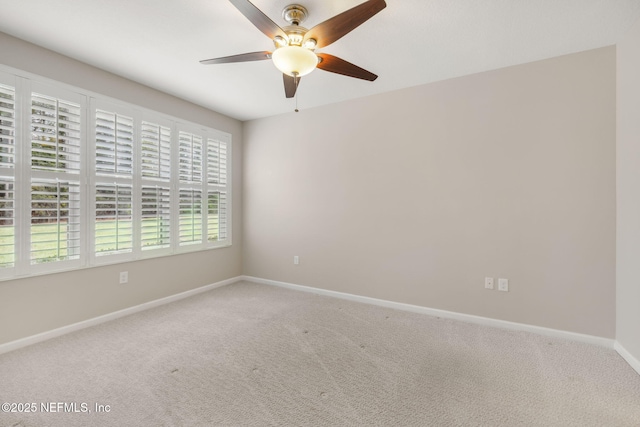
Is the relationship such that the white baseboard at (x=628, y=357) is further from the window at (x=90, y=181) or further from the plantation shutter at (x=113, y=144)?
the plantation shutter at (x=113, y=144)

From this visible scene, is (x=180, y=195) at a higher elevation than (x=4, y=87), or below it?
below

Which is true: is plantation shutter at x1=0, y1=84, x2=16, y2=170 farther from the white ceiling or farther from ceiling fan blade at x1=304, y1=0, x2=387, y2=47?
ceiling fan blade at x1=304, y1=0, x2=387, y2=47

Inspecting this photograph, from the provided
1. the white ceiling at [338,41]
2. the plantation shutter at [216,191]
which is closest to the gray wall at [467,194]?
the white ceiling at [338,41]

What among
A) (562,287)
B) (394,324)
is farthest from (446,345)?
(562,287)

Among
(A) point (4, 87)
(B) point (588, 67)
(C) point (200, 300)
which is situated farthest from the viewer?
(C) point (200, 300)

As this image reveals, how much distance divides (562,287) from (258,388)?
8.89 ft

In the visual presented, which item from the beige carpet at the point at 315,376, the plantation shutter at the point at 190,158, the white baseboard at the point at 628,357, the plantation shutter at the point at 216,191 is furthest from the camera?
the plantation shutter at the point at 216,191

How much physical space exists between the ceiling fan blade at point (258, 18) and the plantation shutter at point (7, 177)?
2.18 m

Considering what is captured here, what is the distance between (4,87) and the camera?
89.2 inches

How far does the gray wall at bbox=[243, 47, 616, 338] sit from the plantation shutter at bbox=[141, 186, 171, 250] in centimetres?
144

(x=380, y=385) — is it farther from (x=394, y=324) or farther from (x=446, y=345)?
(x=394, y=324)

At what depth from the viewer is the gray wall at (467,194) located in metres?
2.45

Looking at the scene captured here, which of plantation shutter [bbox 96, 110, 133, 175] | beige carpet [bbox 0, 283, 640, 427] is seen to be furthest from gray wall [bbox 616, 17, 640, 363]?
plantation shutter [bbox 96, 110, 133, 175]

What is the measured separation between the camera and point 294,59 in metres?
1.77
